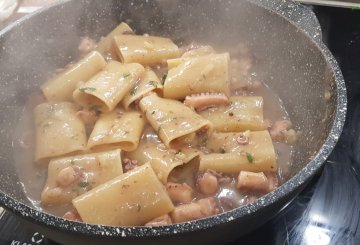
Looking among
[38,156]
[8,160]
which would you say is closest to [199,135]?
[38,156]

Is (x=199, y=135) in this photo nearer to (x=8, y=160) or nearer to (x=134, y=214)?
(x=134, y=214)

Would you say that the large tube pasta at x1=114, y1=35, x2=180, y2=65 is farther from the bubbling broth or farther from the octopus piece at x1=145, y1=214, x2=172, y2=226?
the octopus piece at x1=145, y1=214, x2=172, y2=226

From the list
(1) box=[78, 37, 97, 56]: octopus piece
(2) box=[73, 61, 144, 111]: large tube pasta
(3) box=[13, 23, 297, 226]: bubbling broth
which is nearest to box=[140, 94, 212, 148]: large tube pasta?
(3) box=[13, 23, 297, 226]: bubbling broth

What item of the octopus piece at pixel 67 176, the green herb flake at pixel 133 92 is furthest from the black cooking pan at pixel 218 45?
the green herb flake at pixel 133 92

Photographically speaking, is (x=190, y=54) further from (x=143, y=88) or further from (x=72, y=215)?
(x=72, y=215)

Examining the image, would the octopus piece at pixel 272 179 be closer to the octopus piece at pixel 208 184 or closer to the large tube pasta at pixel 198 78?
the octopus piece at pixel 208 184

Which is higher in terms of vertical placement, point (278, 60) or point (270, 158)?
point (278, 60)
